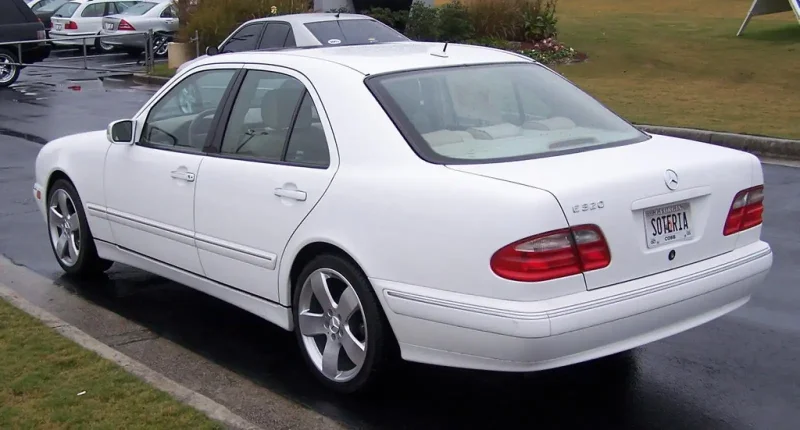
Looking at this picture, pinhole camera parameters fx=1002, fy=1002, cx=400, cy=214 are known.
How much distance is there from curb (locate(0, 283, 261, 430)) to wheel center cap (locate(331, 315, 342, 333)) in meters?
0.64

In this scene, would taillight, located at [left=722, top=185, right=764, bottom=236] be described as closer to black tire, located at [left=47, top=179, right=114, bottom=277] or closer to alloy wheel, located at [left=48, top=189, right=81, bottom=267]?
black tire, located at [left=47, top=179, right=114, bottom=277]

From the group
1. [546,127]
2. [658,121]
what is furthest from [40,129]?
[546,127]

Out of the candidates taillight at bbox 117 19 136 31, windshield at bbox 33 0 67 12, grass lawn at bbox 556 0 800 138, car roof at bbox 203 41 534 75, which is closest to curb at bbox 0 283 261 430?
car roof at bbox 203 41 534 75

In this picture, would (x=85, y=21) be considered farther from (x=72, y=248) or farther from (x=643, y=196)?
(x=643, y=196)

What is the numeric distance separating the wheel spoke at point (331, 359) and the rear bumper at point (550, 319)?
53 cm

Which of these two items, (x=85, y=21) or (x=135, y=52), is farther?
(x=85, y=21)

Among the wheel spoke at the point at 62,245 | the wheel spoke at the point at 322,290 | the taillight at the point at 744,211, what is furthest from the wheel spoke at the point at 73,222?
the taillight at the point at 744,211

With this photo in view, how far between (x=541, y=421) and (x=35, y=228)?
5.46 metres

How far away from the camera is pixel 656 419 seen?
177 inches

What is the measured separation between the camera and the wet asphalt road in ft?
15.0

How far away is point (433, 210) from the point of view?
416 cm

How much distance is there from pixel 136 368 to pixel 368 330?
1.23 meters

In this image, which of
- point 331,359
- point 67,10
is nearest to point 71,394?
point 331,359

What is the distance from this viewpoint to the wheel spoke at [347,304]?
458 cm
